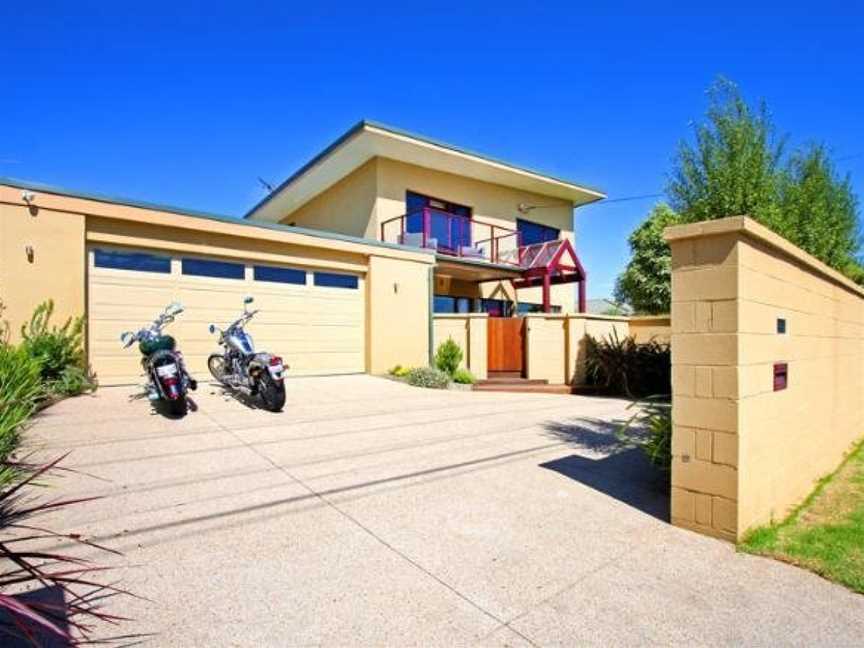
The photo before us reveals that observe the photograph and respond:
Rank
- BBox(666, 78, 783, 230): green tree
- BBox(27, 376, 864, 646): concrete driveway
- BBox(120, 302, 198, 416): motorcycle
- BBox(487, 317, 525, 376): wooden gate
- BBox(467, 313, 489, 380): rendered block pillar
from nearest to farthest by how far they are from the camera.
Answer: BBox(27, 376, 864, 646): concrete driveway
BBox(666, 78, 783, 230): green tree
BBox(120, 302, 198, 416): motorcycle
BBox(487, 317, 525, 376): wooden gate
BBox(467, 313, 489, 380): rendered block pillar

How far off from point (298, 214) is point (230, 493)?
18956mm

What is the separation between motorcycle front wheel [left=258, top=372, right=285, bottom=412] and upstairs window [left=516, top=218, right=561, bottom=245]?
14559 millimetres

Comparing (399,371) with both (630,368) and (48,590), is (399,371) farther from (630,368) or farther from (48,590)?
(48,590)

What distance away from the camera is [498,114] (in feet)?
54.0

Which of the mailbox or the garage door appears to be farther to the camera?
the garage door

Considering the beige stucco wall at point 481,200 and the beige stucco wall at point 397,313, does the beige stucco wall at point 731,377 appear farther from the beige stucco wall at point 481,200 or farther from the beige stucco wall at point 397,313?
the beige stucco wall at point 481,200

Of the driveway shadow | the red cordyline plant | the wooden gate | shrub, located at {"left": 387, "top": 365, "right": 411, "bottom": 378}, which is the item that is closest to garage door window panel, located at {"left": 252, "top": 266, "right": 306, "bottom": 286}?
shrub, located at {"left": 387, "top": 365, "right": 411, "bottom": 378}

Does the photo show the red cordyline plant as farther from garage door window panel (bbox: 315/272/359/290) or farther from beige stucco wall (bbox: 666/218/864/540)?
garage door window panel (bbox: 315/272/359/290)

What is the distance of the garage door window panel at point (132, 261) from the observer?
8.74 m

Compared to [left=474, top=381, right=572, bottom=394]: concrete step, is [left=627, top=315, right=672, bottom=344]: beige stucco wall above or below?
above

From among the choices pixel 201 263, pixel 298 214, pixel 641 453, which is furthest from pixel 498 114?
pixel 641 453

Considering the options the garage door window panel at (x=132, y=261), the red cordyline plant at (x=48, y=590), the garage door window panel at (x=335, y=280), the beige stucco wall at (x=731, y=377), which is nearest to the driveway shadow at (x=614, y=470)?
the beige stucco wall at (x=731, y=377)

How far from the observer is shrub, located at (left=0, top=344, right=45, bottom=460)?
13.2 feet

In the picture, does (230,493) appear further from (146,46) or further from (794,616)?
(146,46)
